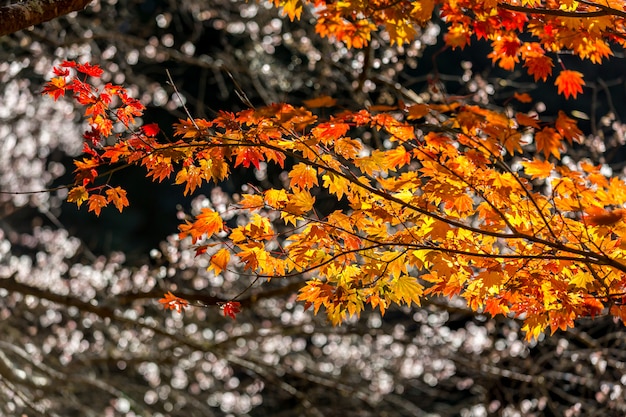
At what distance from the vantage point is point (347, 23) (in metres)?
3.77

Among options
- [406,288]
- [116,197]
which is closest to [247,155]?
[116,197]

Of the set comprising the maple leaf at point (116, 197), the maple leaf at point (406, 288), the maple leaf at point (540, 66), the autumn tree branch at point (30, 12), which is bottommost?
the maple leaf at point (406, 288)

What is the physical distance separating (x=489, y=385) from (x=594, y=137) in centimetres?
244

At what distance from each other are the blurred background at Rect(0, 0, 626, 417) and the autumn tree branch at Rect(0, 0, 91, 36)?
0.97 m

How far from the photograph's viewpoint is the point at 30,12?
122 inches

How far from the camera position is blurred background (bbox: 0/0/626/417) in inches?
242

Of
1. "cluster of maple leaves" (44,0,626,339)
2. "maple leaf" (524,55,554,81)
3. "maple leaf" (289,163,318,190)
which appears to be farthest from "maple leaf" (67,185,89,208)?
"maple leaf" (524,55,554,81)

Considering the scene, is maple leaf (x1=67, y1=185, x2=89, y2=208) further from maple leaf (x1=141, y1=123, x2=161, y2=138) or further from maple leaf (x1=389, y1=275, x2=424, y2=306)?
maple leaf (x1=389, y1=275, x2=424, y2=306)

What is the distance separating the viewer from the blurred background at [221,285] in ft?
20.2

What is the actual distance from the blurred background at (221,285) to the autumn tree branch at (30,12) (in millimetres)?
972

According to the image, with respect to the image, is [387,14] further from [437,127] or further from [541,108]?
[541,108]

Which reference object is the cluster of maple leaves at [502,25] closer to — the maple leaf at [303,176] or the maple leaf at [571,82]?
the maple leaf at [571,82]

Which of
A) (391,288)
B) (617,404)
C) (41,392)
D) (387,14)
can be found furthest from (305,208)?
(41,392)

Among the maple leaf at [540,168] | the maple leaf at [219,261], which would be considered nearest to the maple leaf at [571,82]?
the maple leaf at [540,168]
